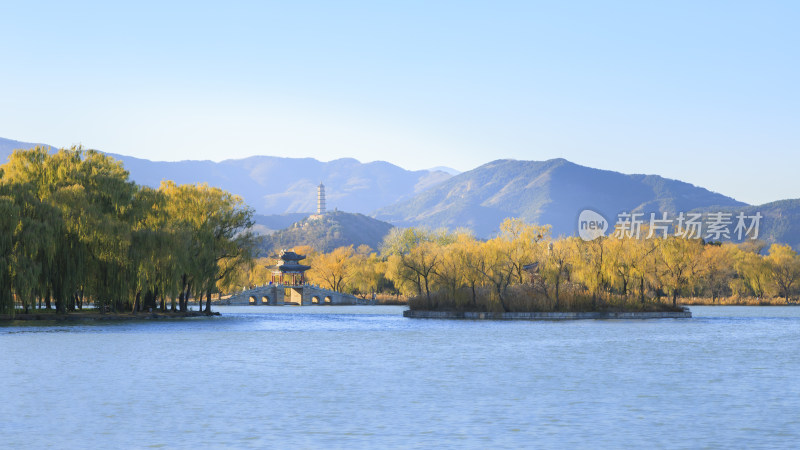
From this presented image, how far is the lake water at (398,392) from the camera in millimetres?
15680

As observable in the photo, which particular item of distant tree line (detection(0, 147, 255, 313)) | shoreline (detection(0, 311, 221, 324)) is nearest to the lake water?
distant tree line (detection(0, 147, 255, 313))

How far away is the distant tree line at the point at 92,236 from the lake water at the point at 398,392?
11.4ft

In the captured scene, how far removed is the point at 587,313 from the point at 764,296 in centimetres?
5662

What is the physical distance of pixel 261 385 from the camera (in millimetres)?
23375

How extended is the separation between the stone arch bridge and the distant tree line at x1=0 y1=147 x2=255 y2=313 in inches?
2550

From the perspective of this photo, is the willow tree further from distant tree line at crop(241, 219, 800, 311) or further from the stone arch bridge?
the stone arch bridge

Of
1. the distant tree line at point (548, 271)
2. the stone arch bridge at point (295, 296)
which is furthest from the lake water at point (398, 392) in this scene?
the stone arch bridge at point (295, 296)

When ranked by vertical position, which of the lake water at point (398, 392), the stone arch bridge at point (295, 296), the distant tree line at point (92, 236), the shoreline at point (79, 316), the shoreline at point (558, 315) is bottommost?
the lake water at point (398, 392)

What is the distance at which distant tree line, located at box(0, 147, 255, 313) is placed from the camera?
41500mm

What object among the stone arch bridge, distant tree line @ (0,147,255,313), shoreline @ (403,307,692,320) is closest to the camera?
distant tree line @ (0,147,255,313)

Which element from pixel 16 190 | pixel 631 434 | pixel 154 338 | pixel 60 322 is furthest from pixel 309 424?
pixel 60 322

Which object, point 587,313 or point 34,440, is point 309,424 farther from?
point 587,313

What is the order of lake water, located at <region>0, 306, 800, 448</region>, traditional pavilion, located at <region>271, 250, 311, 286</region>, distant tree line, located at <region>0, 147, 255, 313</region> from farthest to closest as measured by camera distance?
traditional pavilion, located at <region>271, 250, 311, 286</region> < distant tree line, located at <region>0, 147, 255, 313</region> < lake water, located at <region>0, 306, 800, 448</region>

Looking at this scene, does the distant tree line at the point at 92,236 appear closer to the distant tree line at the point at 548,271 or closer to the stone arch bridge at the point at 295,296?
the distant tree line at the point at 548,271
